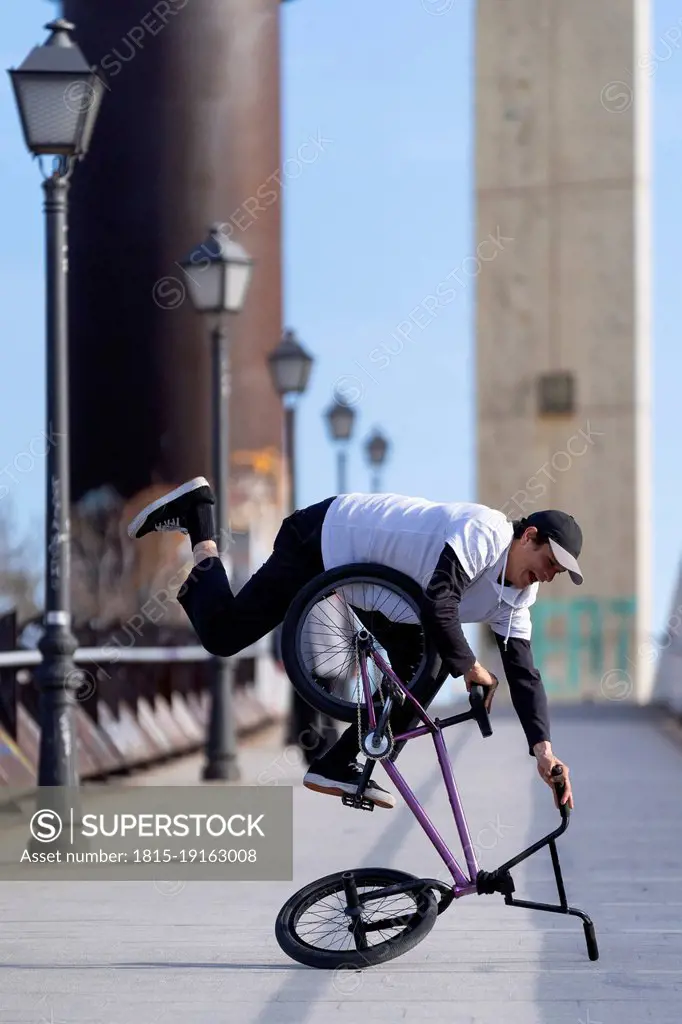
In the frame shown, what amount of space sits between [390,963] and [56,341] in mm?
5147

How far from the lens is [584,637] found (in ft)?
165

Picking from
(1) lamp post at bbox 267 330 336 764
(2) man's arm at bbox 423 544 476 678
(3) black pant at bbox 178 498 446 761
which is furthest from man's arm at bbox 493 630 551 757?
(1) lamp post at bbox 267 330 336 764

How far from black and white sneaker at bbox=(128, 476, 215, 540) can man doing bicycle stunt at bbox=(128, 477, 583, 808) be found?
0.26 meters

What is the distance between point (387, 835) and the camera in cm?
1178

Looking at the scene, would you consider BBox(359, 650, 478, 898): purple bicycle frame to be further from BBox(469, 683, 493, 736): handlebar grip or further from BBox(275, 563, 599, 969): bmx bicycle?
BBox(469, 683, 493, 736): handlebar grip

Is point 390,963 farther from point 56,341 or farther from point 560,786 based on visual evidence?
point 56,341

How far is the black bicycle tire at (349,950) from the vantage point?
6949 mm

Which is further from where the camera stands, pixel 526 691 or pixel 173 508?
pixel 173 508

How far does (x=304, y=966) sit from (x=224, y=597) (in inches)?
54.9

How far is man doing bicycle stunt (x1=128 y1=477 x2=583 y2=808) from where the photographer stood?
6645 mm

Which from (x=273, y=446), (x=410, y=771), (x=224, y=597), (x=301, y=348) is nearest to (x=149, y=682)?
(x=410, y=771)

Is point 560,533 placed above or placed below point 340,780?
above

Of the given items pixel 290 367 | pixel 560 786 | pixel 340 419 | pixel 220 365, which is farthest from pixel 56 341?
pixel 340 419

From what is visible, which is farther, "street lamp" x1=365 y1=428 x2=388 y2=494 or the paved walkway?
"street lamp" x1=365 y1=428 x2=388 y2=494
